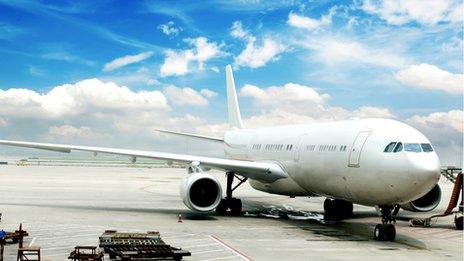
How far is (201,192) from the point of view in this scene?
21.9 m

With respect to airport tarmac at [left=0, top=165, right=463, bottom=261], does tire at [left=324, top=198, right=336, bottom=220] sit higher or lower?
higher

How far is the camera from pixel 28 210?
23.5m

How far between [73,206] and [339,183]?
1301cm

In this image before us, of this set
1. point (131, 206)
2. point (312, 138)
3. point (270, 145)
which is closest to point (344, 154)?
point (312, 138)

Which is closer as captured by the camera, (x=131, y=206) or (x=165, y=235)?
(x=165, y=235)

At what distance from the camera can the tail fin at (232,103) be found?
35.1 m

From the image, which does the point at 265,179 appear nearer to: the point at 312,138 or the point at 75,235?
the point at 312,138

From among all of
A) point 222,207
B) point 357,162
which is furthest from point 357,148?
point 222,207

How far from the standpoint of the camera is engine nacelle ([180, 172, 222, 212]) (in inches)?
821

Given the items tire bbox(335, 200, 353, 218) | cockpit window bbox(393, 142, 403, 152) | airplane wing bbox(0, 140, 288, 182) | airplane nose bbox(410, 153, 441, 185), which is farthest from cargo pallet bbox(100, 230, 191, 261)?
tire bbox(335, 200, 353, 218)

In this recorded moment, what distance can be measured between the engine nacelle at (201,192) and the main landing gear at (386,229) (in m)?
6.45

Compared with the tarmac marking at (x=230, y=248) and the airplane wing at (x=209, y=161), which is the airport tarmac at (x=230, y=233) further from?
the airplane wing at (x=209, y=161)

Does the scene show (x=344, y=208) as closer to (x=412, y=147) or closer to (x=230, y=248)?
(x=412, y=147)

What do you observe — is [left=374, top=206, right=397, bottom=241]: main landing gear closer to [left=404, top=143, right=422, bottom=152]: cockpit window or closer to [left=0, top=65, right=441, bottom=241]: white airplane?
[left=0, top=65, right=441, bottom=241]: white airplane
